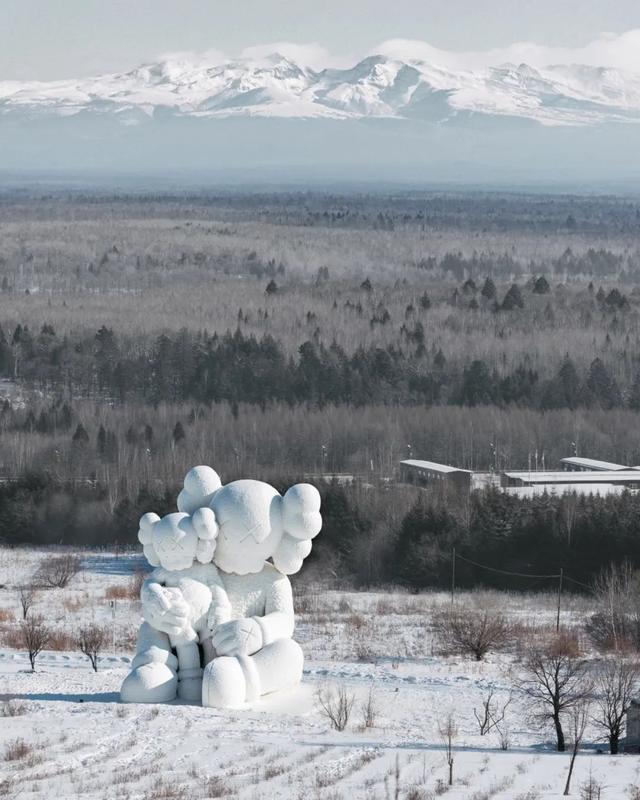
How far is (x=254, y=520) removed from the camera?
23250 mm

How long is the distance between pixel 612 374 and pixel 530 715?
60.4 m

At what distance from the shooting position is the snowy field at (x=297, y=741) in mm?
18828

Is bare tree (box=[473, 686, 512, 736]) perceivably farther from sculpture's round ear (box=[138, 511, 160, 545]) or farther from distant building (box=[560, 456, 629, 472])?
distant building (box=[560, 456, 629, 472])

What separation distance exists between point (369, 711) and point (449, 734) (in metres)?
2.51

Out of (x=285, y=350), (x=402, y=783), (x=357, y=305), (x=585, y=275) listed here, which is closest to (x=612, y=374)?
(x=285, y=350)

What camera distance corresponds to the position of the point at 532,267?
16762 cm

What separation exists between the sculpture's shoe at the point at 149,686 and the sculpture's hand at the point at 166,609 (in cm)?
51

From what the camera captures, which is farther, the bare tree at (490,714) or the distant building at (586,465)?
the distant building at (586,465)

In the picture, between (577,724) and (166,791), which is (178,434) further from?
(166,791)

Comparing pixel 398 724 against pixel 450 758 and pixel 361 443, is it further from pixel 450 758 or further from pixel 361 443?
pixel 361 443

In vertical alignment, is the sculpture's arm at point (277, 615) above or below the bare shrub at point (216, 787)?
above

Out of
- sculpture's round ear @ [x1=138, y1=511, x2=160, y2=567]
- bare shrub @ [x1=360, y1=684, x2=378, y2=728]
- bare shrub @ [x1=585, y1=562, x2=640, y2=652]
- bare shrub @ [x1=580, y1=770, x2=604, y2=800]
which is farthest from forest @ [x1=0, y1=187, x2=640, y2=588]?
bare shrub @ [x1=580, y1=770, x2=604, y2=800]

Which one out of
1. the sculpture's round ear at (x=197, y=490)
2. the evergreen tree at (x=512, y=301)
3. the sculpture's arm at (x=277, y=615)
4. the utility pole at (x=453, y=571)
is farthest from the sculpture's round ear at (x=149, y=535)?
the evergreen tree at (x=512, y=301)

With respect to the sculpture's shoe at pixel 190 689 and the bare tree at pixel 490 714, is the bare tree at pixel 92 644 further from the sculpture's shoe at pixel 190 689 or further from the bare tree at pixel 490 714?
the bare tree at pixel 490 714
